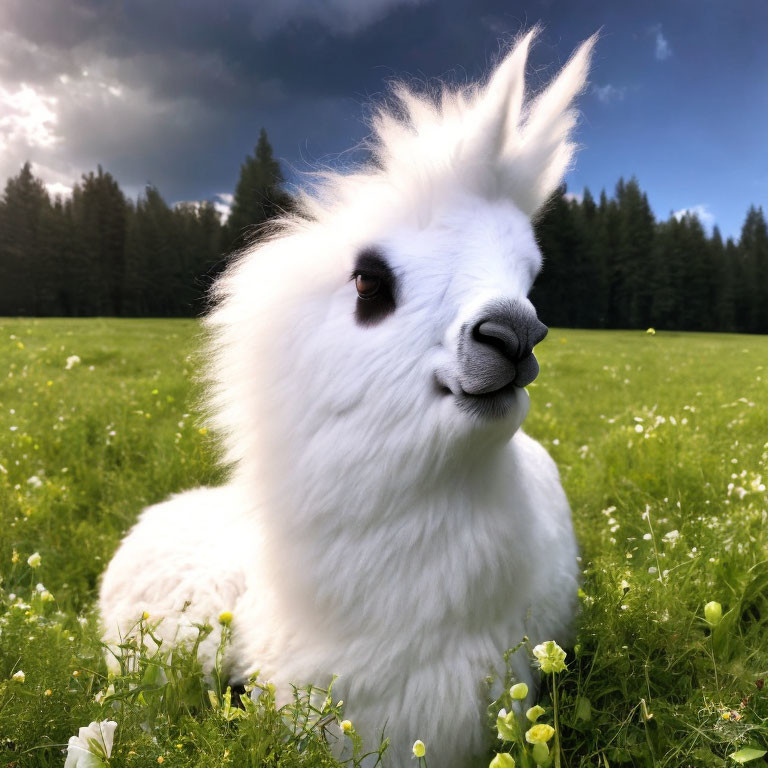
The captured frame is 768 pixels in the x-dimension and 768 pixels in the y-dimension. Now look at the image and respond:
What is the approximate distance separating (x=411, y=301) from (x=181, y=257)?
37276 mm

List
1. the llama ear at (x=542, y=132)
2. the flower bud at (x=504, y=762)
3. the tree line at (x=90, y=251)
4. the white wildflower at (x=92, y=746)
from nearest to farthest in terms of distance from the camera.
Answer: the flower bud at (x=504, y=762) < the white wildflower at (x=92, y=746) < the llama ear at (x=542, y=132) < the tree line at (x=90, y=251)

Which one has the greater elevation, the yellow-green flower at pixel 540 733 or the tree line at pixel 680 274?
the tree line at pixel 680 274

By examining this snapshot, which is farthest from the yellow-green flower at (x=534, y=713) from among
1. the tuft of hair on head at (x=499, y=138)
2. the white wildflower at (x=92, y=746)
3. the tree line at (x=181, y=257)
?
the tree line at (x=181, y=257)

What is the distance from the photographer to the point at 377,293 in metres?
1.85

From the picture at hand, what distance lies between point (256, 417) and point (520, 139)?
4.26 feet

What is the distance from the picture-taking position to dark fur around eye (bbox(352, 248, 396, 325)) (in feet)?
5.98

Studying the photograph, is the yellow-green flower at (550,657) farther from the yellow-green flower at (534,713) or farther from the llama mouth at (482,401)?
the llama mouth at (482,401)

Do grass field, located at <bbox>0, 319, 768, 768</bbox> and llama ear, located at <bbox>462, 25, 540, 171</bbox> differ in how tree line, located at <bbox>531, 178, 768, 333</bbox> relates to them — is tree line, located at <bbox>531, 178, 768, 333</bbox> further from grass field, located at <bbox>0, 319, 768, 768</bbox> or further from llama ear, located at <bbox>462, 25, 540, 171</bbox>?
llama ear, located at <bbox>462, 25, 540, 171</bbox>

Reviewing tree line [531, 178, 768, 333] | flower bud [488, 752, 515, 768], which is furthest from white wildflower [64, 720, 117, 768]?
tree line [531, 178, 768, 333]

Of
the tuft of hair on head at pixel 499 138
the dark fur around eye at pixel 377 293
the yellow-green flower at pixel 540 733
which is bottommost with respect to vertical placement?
the yellow-green flower at pixel 540 733

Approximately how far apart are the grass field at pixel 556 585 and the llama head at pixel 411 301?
0.75m

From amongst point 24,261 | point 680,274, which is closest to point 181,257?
point 24,261

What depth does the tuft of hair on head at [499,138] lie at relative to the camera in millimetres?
1810

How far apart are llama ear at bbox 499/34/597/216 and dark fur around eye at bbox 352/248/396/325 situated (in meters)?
0.50
